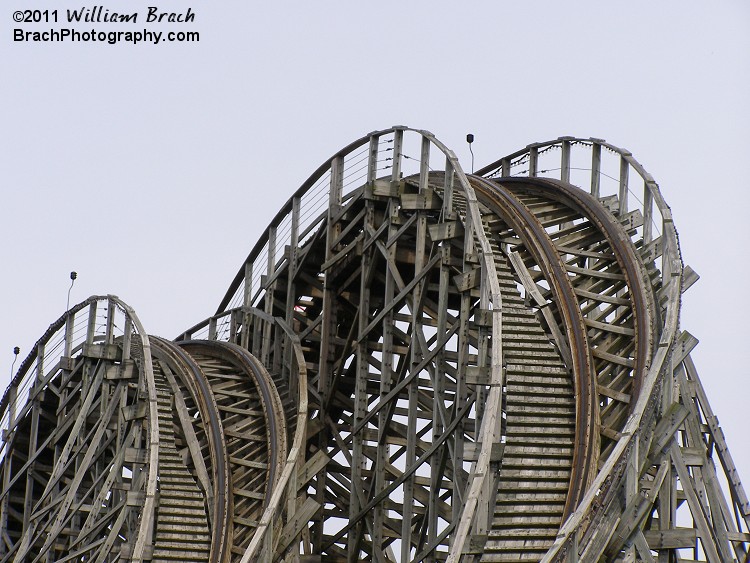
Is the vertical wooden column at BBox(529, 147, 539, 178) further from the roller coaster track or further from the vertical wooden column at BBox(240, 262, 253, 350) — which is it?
the vertical wooden column at BBox(240, 262, 253, 350)

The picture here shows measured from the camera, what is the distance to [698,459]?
1844 centimetres

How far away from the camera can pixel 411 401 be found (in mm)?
22125

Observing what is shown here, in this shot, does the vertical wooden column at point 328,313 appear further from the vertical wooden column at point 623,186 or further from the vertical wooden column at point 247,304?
the vertical wooden column at point 623,186

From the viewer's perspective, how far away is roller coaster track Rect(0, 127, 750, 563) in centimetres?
1809

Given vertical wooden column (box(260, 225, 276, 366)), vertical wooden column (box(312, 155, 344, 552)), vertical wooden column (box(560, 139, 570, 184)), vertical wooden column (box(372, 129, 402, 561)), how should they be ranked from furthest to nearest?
vertical wooden column (box(260, 225, 276, 366)), vertical wooden column (box(312, 155, 344, 552)), vertical wooden column (box(372, 129, 402, 561)), vertical wooden column (box(560, 139, 570, 184))

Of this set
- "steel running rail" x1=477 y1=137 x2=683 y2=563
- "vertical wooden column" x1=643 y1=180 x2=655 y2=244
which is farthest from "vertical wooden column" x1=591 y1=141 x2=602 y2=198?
"vertical wooden column" x1=643 y1=180 x2=655 y2=244

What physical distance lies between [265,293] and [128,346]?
317 centimetres

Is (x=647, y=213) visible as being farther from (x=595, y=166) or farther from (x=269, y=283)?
(x=269, y=283)

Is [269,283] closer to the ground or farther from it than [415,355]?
farther from it

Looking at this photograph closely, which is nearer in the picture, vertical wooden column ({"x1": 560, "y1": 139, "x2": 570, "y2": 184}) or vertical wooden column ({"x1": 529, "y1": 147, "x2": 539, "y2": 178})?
vertical wooden column ({"x1": 560, "y1": 139, "x2": 570, "y2": 184})

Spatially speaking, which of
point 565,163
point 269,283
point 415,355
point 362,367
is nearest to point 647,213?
point 565,163

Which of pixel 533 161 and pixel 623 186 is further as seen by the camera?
pixel 533 161

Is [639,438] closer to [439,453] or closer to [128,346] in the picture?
[439,453]

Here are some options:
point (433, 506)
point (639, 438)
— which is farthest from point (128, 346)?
point (639, 438)
